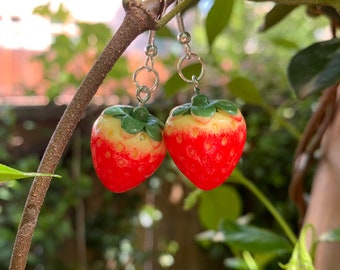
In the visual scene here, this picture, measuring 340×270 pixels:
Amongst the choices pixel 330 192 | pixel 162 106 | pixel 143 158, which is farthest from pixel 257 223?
pixel 143 158

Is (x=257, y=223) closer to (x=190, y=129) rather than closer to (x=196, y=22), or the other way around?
(x=196, y=22)

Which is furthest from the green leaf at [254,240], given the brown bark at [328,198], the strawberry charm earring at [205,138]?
the strawberry charm earring at [205,138]

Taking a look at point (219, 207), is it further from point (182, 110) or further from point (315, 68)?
point (182, 110)

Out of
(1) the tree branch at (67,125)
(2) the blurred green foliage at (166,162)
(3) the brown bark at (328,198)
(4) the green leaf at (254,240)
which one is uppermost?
(1) the tree branch at (67,125)

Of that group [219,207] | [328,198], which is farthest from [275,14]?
[219,207]

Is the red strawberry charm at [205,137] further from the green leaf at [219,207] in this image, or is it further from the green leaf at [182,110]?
the green leaf at [219,207]

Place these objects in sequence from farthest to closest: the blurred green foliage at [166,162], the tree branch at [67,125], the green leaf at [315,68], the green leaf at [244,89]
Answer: the blurred green foliage at [166,162] → the green leaf at [244,89] → the green leaf at [315,68] → the tree branch at [67,125]

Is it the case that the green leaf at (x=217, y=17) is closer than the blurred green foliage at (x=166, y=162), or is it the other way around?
the green leaf at (x=217, y=17)
